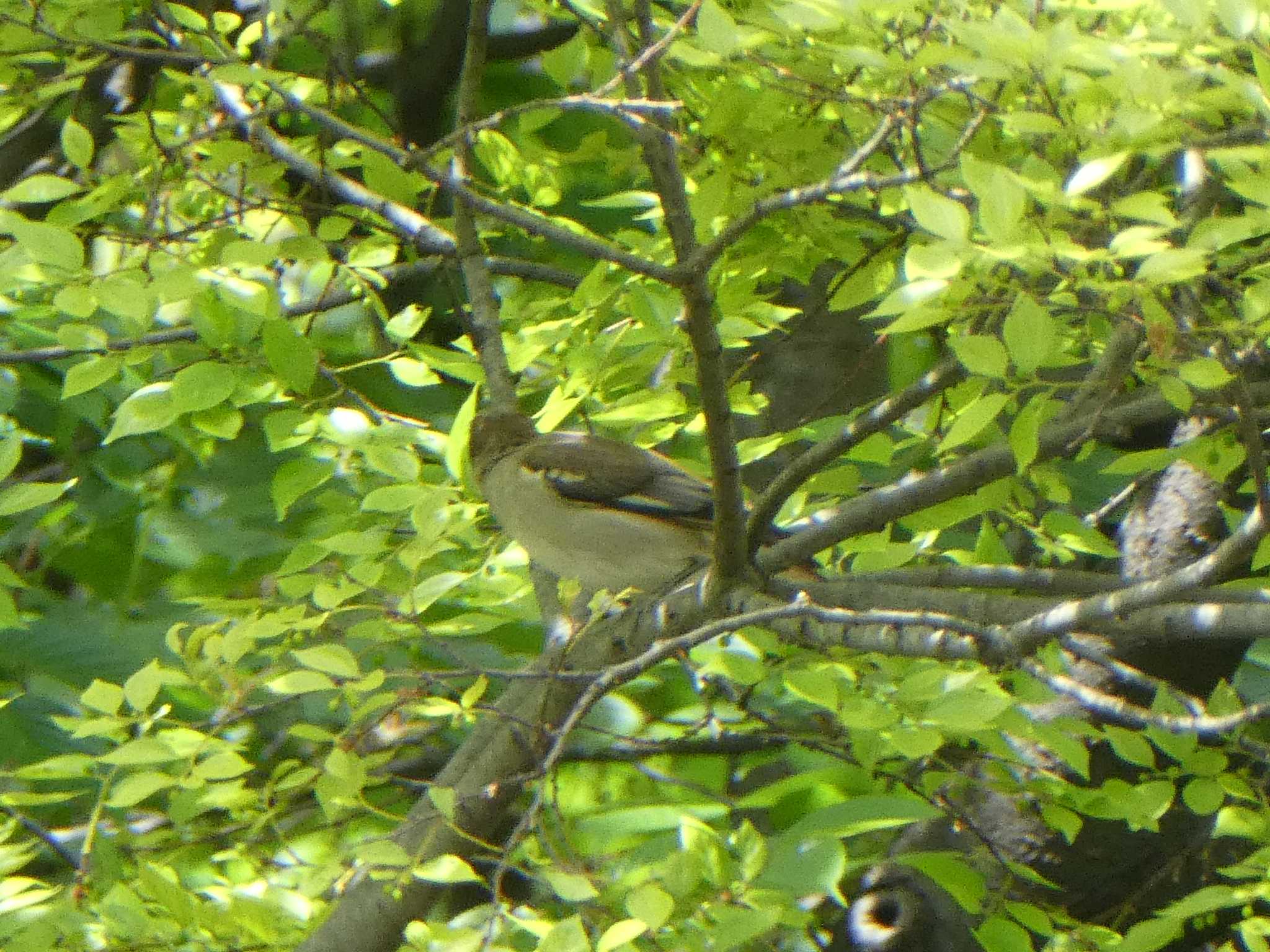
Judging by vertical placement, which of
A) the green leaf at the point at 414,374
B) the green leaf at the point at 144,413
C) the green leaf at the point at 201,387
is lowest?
the green leaf at the point at 414,374

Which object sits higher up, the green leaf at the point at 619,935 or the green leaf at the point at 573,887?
the green leaf at the point at 619,935

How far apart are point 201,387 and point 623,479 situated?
160 cm

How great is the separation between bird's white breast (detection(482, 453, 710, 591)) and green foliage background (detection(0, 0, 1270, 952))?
0.87ft

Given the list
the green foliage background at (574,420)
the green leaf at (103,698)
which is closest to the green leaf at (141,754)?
the green foliage background at (574,420)

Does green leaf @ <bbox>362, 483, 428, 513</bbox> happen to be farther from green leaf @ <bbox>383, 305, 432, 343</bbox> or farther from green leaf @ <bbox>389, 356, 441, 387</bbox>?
green leaf @ <bbox>383, 305, 432, 343</bbox>

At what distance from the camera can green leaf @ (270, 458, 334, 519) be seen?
3424 mm

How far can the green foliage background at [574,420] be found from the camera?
2.31 m

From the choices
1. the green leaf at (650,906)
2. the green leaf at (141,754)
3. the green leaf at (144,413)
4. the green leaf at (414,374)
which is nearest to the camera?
the green leaf at (650,906)

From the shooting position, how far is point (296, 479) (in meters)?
3.48

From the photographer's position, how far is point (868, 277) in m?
3.42

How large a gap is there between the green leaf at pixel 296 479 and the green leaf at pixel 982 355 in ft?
5.62

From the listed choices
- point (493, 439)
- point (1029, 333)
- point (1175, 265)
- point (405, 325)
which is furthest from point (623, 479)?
point (1175, 265)

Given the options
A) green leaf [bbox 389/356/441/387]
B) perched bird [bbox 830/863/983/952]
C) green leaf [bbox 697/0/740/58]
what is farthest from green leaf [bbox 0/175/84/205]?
perched bird [bbox 830/863/983/952]

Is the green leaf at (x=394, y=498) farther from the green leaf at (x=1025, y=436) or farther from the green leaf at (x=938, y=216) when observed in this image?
the green leaf at (x=938, y=216)
